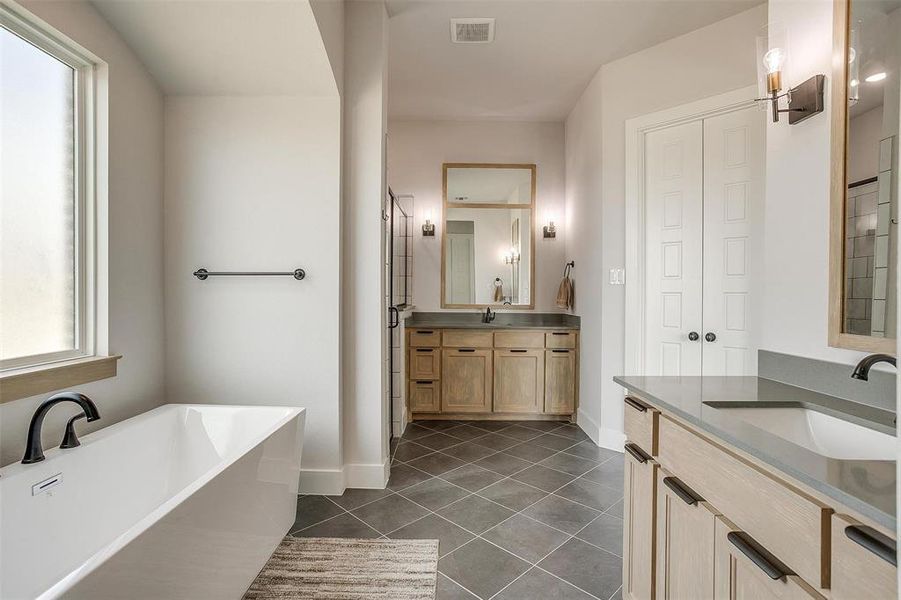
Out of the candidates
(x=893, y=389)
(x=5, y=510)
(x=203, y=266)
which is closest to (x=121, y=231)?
(x=203, y=266)

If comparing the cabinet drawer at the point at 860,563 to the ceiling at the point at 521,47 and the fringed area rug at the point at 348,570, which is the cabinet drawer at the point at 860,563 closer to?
the fringed area rug at the point at 348,570

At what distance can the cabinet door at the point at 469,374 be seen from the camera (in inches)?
157

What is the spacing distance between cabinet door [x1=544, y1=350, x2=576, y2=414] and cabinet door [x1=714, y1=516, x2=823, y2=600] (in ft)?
9.74

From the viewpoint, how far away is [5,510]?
1.29m

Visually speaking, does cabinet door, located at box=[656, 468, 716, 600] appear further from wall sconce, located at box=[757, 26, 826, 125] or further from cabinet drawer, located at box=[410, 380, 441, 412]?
cabinet drawer, located at box=[410, 380, 441, 412]

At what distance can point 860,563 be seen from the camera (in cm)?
67

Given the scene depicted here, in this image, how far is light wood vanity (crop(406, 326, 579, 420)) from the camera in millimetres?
3975

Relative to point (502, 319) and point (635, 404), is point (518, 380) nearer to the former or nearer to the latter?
point (502, 319)

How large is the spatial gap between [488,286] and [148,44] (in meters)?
3.17

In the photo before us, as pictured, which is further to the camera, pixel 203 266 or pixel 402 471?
pixel 402 471

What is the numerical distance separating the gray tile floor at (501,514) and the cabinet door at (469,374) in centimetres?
58

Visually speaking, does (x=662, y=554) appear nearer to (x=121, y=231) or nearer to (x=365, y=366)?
(x=365, y=366)

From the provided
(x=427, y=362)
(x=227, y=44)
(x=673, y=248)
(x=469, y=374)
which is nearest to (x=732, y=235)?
(x=673, y=248)

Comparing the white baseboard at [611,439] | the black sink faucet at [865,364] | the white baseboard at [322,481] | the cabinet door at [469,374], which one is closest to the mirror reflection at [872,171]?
the black sink faucet at [865,364]
